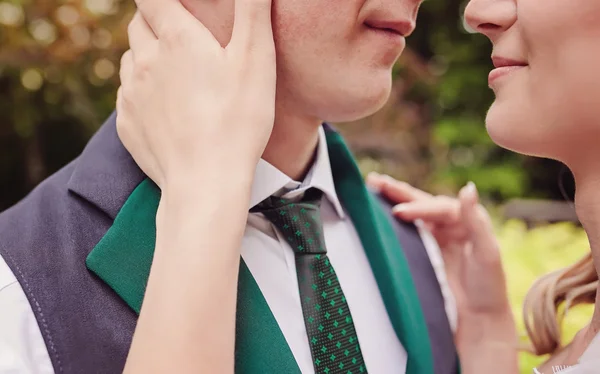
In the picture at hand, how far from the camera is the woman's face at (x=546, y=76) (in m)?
0.91

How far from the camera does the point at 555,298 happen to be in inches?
53.8

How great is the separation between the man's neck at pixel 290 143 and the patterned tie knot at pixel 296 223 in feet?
0.32

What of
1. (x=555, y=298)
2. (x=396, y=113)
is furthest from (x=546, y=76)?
(x=396, y=113)

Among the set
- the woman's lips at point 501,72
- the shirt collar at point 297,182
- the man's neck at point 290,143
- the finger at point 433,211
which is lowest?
the finger at point 433,211

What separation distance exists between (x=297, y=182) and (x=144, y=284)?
1.46ft

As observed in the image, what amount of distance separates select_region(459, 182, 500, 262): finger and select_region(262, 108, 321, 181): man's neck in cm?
46

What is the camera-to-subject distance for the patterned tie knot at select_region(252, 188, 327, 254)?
4.13 ft

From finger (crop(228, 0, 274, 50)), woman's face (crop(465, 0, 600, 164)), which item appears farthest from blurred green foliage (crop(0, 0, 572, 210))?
woman's face (crop(465, 0, 600, 164))

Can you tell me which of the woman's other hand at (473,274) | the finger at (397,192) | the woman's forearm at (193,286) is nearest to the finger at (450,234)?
the woman's other hand at (473,274)

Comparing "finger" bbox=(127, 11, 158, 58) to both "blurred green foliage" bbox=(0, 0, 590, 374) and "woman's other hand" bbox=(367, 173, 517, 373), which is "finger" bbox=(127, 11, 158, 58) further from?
"blurred green foliage" bbox=(0, 0, 590, 374)

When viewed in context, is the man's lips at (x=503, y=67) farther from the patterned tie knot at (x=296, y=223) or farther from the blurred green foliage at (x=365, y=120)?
the blurred green foliage at (x=365, y=120)

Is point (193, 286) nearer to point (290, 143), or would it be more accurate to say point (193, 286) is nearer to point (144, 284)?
point (144, 284)

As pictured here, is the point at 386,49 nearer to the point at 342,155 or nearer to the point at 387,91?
the point at 387,91

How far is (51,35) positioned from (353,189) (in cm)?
302
